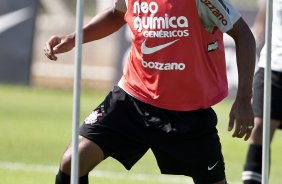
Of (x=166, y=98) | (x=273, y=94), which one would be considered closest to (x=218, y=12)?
(x=166, y=98)

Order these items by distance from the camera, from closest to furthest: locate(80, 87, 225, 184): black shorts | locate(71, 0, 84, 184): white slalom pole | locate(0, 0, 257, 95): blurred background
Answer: locate(71, 0, 84, 184): white slalom pole → locate(80, 87, 225, 184): black shorts → locate(0, 0, 257, 95): blurred background

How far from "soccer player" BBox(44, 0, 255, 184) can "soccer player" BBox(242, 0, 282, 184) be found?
1.67 metres

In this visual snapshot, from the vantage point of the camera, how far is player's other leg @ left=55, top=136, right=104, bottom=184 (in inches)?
258

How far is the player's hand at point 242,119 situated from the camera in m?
6.10

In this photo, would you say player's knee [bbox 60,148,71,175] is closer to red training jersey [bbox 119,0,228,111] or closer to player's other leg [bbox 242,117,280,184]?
red training jersey [bbox 119,0,228,111]

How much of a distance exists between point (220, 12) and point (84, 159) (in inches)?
49.6

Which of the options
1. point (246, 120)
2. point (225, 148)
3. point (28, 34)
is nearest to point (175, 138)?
point (246, 120)

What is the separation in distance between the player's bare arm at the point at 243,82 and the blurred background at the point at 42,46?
1188cm

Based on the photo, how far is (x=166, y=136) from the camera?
6.68 meters

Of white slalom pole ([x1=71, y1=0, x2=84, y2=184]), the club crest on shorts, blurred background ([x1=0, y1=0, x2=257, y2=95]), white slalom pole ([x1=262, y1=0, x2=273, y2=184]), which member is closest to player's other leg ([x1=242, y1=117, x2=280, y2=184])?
the club crest on shorts

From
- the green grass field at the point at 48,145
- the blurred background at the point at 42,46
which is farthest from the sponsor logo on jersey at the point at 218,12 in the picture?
the blurred background at the point at 42,46

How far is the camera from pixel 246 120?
611cm

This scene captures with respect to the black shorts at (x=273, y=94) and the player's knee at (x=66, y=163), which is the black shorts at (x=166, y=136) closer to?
the player's knee at (x=66, y=163)

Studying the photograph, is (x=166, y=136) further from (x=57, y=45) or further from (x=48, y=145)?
(x=48, y=145)
